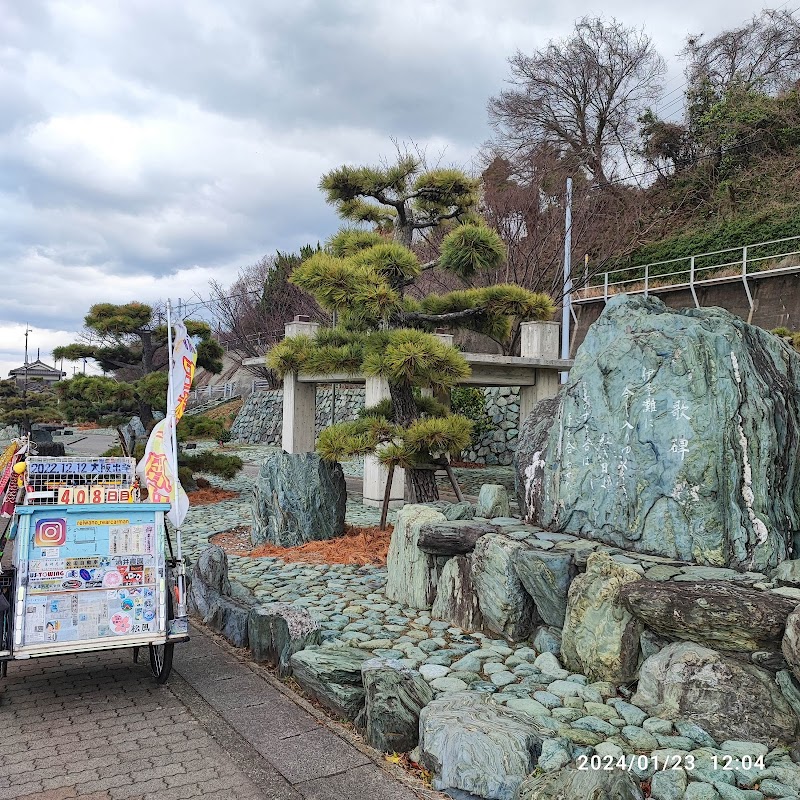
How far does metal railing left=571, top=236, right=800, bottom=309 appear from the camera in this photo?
65.0ft

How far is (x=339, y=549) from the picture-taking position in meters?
7.64

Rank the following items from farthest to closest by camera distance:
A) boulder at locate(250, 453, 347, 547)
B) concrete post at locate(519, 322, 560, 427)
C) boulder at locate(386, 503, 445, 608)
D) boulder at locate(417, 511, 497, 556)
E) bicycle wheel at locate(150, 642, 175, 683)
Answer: concrete post at locate(519, 322, 560, 427)
boulder at locate(250, 453, 347, 547)
boulder at locate(386, 503, 445, 608)
boulder at locate(417, 511, 497, 556)
bicycle wheel at locate(150, 642, 175, 683)

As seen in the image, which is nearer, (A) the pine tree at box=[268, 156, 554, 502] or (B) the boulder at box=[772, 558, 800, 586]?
(B) the boulder at box=[772, 558, 800, 586]

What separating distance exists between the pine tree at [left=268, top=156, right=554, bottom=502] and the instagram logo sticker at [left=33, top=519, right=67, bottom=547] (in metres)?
3.62

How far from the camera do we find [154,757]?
A: 11.6ft

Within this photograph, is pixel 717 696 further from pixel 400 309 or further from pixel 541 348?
pixel 541 348

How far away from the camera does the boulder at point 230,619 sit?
203 inches

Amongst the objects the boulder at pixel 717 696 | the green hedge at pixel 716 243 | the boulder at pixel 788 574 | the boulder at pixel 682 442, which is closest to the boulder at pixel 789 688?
the boulder at pixel 717 696

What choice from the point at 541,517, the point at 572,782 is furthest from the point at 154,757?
the point at 541,517

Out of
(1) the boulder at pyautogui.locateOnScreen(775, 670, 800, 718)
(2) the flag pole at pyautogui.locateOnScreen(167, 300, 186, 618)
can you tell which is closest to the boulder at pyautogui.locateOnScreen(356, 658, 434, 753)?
(2) the flag pole at pyautogui.locateOnScreen(167, 300, 186, 618)

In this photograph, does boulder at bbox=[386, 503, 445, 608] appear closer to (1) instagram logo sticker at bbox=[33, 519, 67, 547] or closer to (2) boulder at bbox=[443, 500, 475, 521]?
(2) boulder at bbox=[443, 500, 475, 521]

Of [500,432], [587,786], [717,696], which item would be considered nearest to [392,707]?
[587,786]

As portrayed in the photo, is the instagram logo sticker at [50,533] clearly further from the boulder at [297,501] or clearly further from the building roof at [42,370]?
the building roof at [42,370]

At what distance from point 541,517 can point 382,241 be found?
444 centimetres
